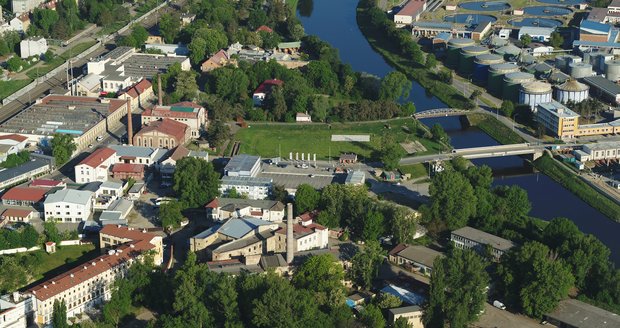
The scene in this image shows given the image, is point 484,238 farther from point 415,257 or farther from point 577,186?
point 577,186

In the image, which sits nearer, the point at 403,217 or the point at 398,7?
the point at 403,217

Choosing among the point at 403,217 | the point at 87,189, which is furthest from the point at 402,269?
the point at 87,189

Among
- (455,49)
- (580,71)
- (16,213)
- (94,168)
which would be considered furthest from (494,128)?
(16,213)

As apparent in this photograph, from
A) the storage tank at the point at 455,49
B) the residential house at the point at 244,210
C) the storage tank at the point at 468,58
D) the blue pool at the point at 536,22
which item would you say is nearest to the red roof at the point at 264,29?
the storage tank at the point at 455,49

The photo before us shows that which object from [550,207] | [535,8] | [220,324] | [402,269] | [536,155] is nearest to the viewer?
[220,324]

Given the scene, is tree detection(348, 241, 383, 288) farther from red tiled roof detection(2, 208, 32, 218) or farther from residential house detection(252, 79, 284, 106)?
residential house detection(252, 79, 284, 106)

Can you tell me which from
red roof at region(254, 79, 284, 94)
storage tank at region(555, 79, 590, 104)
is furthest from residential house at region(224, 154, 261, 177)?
storage tank at region(555, 79, 590, 104)

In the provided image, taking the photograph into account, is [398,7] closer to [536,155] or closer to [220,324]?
[536,155]

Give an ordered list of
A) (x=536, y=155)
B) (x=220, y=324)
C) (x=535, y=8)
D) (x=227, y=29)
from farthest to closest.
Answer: (x=535, y=8) → (x=227, y=29) → (x=536, y=155) → (x=220, y=324)
